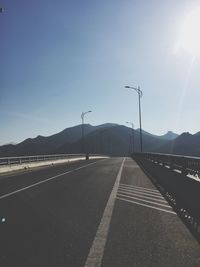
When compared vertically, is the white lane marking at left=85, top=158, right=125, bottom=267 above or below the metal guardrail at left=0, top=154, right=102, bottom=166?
below

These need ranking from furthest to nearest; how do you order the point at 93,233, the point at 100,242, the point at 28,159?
the point at 28,159 < the point at 93,233 < the point at 100,242

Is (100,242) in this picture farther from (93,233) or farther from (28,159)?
(28,159)

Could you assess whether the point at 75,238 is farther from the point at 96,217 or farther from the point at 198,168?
the point at 198,168

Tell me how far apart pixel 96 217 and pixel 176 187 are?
488cm

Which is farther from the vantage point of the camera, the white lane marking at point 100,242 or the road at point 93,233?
the road at point 93,233

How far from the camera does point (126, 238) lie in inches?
319

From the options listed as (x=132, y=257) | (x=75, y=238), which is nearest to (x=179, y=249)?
(x=132, y=257)

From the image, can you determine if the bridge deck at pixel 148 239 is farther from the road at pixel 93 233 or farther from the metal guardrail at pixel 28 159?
the metal guardrail at pixel 28 159

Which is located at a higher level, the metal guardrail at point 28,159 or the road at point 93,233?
the metal guardrail at point 28,159

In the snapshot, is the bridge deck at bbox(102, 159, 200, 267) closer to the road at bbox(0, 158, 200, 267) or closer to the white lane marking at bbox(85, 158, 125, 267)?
the road at bbox(0, 158, 200, 267)

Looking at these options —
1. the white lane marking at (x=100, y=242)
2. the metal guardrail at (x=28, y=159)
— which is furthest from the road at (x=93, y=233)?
the metal guardrail at (x=28, y=159)

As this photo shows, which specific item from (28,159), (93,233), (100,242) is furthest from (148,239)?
(28,159)

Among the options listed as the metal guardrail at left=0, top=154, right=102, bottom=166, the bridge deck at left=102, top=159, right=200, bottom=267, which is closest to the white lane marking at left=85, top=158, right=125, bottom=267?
the bridge deck at left=102, top=159, right=200, bottom=267

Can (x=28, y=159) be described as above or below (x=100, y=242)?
above
